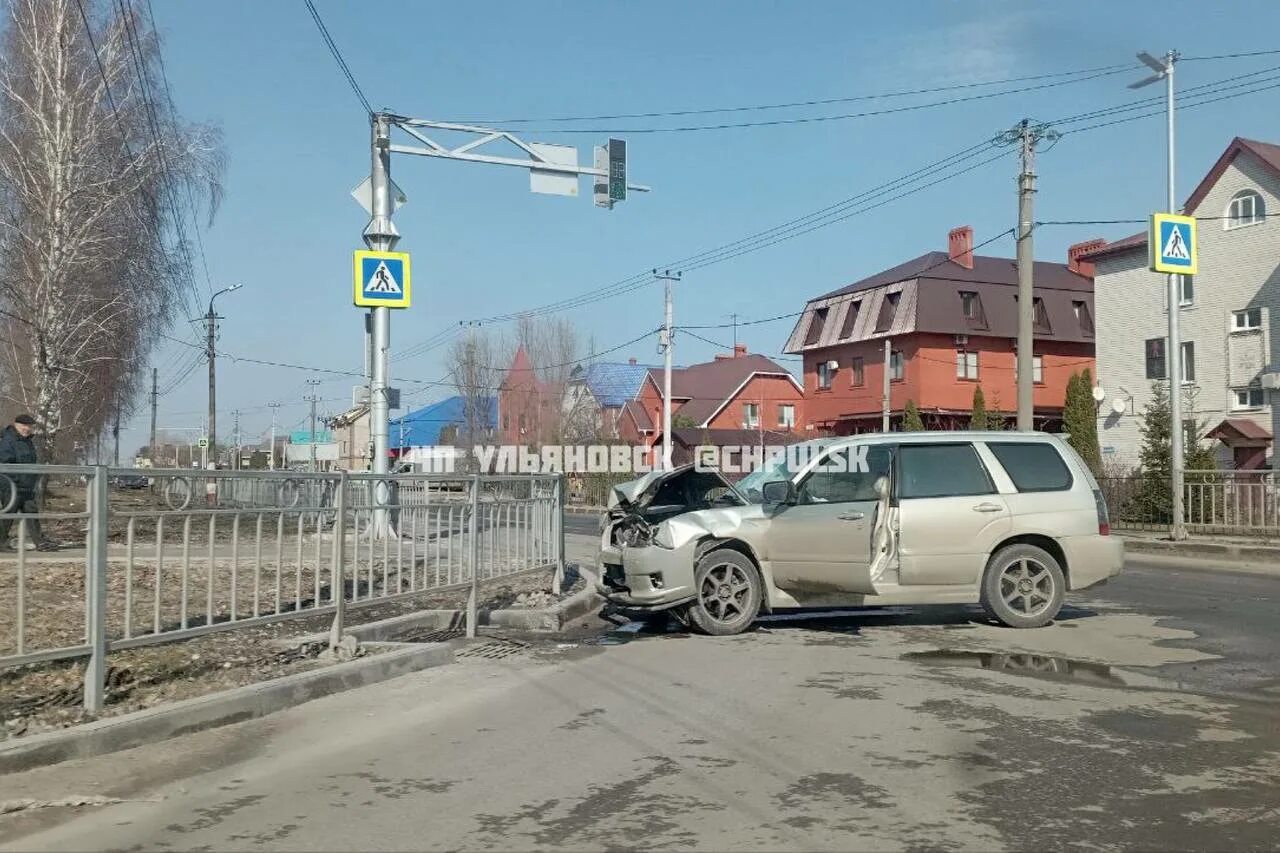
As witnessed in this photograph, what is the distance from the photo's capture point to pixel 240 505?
7.15m

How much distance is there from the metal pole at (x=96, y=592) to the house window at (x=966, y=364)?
4351 cm

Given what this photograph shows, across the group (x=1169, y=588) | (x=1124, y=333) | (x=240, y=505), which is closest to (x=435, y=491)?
(x=240, y=505)

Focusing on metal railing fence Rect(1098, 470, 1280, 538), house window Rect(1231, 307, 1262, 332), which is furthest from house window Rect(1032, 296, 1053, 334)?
metal railing fence Rect(1098, 470, 1280, 538)

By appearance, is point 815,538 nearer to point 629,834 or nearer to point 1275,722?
point 1275,722

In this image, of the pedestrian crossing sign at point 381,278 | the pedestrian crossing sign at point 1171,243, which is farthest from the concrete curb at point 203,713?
the pedestrian crossing sign at point 1171,243

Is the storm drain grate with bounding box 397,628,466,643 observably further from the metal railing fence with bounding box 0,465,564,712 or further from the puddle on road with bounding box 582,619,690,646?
the puddle on road with bounding box 582,619,690,646

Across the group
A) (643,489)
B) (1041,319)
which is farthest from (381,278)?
(1041,319)

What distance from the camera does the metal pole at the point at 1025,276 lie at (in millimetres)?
22750

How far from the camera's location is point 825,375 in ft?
168

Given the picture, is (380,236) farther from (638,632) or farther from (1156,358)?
(1156,358)

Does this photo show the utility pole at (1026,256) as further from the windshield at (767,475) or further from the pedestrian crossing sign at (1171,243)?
the windshield at (767,475)

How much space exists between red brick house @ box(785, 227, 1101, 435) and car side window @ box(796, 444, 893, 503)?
3578 centimetres

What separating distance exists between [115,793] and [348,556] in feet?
10.5

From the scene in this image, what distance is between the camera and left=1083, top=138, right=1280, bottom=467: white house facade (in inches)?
1273
